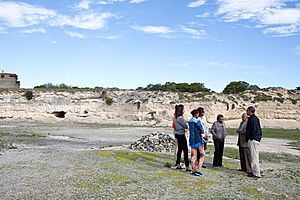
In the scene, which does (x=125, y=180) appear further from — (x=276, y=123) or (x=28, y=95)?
(x=276, y=123)

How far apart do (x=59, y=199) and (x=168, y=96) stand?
46813mm

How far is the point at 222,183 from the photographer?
9.91m

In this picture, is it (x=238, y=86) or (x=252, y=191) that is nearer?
(x=252, y=191)

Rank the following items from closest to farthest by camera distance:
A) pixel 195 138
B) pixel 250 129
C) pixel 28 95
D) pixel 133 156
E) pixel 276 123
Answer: pixel 195 138
pixel 250 129
pixel 133 156
pixel 28 95
pixel 276 123

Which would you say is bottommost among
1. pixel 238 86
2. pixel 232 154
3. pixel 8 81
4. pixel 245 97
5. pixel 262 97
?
pixel 232 154

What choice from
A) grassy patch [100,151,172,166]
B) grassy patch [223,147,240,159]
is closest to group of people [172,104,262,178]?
grassy patch [100,151,172,166]

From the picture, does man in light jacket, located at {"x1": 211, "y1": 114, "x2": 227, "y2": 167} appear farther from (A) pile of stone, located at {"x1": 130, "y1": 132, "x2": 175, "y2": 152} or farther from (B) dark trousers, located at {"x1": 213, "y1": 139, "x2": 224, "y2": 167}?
(A) pile of stone, located at {"x1": 130, "y1": 132, "x2": 175, "y2": 152}

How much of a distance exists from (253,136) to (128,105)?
41946mm

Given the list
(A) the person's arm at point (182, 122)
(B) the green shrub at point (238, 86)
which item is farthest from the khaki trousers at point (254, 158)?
(B) the green shrub at point (238, 86)

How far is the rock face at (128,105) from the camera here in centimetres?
5081

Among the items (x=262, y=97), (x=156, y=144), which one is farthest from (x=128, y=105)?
(x=156, y=144)

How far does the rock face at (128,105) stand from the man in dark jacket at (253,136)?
36403 millimetres

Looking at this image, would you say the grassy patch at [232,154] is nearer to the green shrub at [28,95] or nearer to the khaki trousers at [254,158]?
the khaki trousers at [254,158]

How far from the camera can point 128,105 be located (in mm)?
52500
